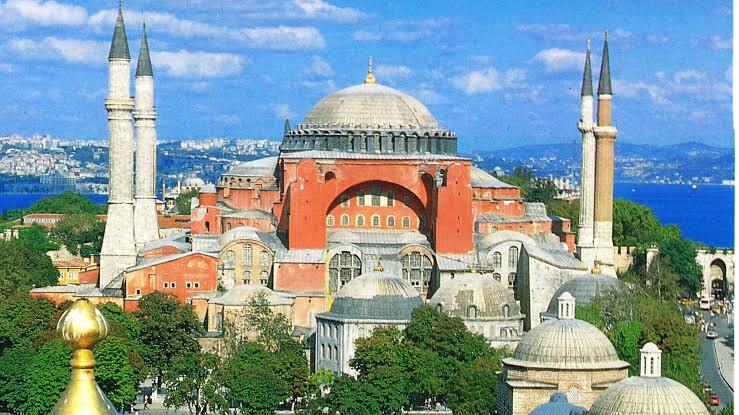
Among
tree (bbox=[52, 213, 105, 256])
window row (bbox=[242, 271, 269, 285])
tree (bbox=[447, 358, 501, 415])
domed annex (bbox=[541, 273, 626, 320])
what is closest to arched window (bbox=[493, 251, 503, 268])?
domed annex (bbox=[541, 273, 626, 320])

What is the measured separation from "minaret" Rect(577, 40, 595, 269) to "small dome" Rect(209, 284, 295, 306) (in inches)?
443

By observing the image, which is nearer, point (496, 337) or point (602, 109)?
point (496, 337)

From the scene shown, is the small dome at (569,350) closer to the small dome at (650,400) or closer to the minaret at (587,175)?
the small dome at (650,400)

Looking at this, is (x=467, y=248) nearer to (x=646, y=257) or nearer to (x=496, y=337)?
(x=496, y=337)

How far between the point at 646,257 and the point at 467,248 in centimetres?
1976

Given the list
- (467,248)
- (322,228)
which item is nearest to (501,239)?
(467,248)

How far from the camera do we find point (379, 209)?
53312 millimetres

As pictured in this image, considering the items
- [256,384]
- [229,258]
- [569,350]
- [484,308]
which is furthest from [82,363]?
[229,258]

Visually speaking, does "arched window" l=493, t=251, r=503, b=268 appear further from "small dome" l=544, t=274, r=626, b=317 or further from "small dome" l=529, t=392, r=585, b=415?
"small dome" l=529, t=392, r=585, b=415

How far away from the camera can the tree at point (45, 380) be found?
38000mm

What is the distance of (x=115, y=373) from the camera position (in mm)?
39094

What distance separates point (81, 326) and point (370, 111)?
1825 inches

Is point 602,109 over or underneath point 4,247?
over

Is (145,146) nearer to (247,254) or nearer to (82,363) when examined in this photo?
(247,254)
